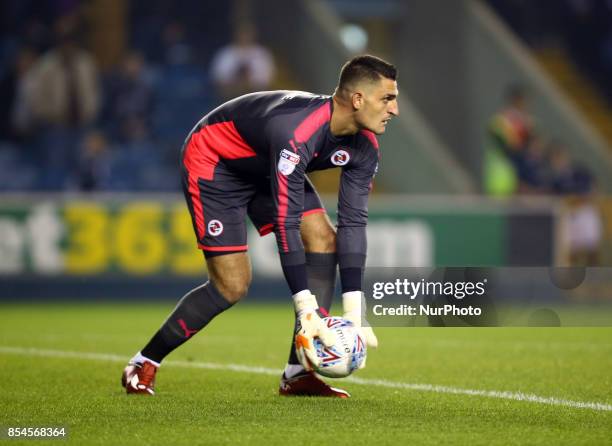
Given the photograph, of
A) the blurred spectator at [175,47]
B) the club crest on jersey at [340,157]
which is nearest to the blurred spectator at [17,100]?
the blurred spectator at [175,47]

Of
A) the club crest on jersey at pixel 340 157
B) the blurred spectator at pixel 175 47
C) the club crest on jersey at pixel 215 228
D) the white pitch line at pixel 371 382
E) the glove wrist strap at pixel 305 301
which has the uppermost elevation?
the blurred spectator at pixel 175 47

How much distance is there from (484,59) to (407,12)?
2.38 meters

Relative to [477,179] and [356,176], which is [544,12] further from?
[356,176]

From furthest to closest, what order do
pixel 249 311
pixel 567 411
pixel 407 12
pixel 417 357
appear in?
pixel 407 12 → pixel 249 311 → pixel 417 357 → pixel 567 411

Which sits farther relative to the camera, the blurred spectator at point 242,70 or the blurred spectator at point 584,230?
the blurred spectator at point 242,70

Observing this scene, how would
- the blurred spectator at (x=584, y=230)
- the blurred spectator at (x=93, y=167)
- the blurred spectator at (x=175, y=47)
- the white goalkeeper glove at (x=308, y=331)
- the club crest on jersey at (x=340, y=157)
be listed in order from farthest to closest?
the blurred spectator at (x=175, y=47) < the blurred spectator at (x=584, y=230) < the blurred spectator at (x=93, y=167) < the club crest on jersey at (x=340, y=157) < the white goalkeeper glove at (x=308, y=331)

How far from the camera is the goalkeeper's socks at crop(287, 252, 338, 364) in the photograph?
22.3 feet

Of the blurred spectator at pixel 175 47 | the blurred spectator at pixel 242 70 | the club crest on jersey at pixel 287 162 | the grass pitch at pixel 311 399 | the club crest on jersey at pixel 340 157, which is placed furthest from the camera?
the blurred spectator at pixel 175 47

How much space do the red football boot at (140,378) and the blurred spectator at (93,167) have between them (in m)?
8.97

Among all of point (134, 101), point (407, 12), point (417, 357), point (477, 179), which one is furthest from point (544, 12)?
point (417, 357)

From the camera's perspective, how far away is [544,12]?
21938 mm

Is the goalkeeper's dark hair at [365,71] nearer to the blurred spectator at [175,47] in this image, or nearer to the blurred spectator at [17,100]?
the blurred spectator at [17,100]

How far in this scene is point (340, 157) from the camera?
6.45 m

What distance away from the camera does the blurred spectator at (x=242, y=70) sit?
17.4 meters
